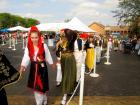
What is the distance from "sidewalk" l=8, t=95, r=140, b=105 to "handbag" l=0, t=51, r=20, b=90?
9.08ft

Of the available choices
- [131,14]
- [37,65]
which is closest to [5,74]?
[37,65]

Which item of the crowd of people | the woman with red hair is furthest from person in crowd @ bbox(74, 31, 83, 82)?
the woman with red hair

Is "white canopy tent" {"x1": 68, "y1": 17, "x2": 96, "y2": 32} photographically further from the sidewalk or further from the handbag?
the handbag

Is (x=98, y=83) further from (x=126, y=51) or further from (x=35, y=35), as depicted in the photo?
(x=126, y=51)

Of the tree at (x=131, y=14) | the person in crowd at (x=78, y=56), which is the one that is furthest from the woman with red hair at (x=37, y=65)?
the tree at (x=131, y=14)

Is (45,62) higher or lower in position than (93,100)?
higher

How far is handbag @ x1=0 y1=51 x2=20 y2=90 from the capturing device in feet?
16.5

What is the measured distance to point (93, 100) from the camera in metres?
8.26

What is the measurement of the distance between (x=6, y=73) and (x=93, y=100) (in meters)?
3.65

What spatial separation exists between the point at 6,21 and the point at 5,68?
117937mm

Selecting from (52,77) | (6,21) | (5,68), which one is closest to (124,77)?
(52,77)

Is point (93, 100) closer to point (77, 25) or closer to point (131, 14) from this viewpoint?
point (77, 25)

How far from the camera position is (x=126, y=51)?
29641 millimetres

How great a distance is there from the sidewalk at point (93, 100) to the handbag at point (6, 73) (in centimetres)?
277
